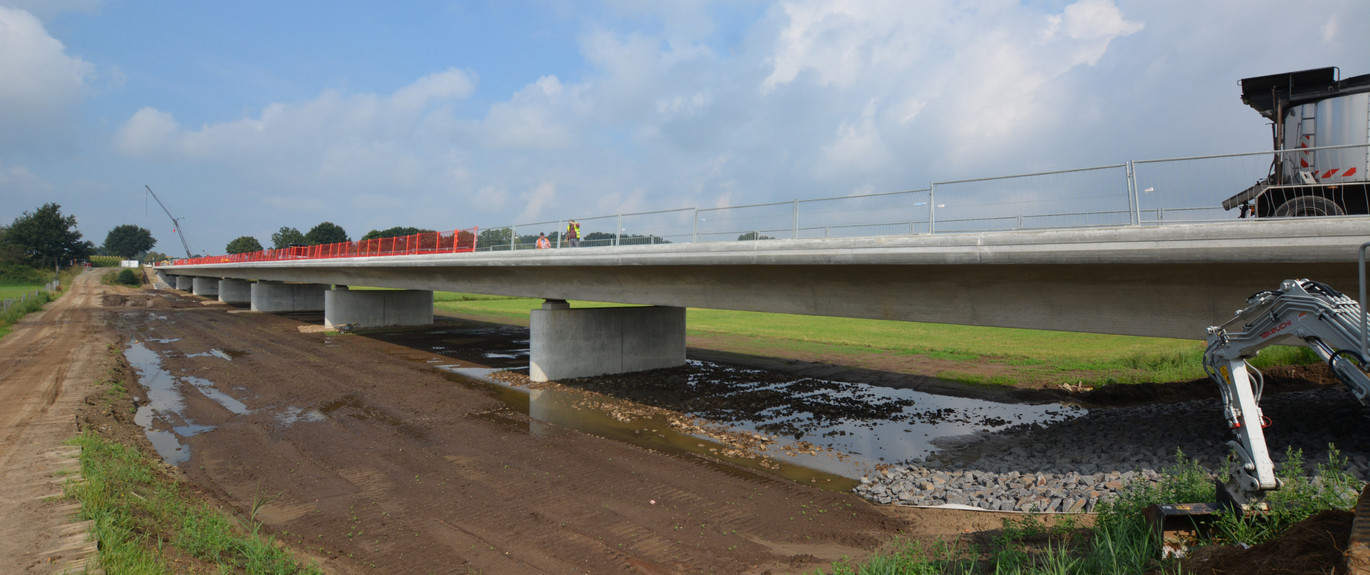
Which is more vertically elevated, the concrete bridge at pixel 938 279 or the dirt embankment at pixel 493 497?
the concrete bridge at pixel 938 279

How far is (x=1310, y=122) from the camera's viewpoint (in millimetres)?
12305

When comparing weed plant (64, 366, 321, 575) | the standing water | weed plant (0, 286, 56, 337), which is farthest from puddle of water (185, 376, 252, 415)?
weed plant (0, 286, 56, 337)

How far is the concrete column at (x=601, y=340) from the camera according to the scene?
2050cm

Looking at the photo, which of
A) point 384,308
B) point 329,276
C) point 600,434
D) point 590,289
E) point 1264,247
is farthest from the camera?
point 329,276

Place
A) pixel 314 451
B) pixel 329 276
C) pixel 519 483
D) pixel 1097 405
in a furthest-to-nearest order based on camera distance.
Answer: pixel 329 276 → pixel 1097 405 → pixel 314 451 → pixel 519 483

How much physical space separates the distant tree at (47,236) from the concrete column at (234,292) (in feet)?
292

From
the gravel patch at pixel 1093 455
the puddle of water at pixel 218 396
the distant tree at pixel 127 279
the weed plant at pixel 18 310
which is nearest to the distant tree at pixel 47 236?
the distant tree at pixel 127 279

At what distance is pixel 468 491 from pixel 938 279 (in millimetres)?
9139

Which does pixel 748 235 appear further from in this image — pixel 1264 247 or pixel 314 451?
pixel 314 451

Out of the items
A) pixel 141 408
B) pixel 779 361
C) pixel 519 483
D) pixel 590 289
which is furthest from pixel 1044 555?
pixel 141 408

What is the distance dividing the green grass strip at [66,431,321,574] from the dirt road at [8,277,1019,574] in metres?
0.43

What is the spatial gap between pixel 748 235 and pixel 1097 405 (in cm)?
991

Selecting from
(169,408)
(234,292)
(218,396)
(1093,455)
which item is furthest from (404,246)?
(234,292)

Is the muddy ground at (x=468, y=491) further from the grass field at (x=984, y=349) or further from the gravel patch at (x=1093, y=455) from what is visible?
the grass field at (x=984, y=349)
